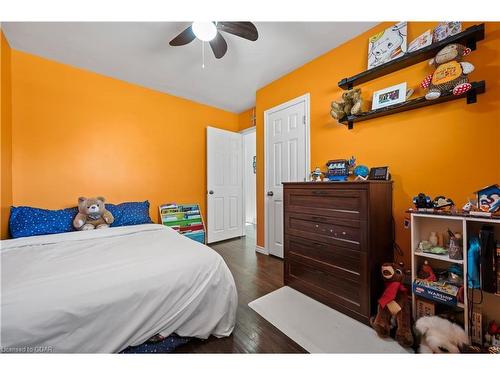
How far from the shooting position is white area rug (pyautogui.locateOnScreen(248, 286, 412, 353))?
1.31 m

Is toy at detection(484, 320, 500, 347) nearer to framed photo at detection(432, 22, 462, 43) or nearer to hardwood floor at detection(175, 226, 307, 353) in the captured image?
hardwood floor at detection(175, 226, 307, 353)

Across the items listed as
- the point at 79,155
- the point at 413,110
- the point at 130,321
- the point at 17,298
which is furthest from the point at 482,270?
the point at 79,155

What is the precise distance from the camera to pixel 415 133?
1.66m

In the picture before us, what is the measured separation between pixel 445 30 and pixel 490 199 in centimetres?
125

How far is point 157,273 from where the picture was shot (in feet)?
3.88

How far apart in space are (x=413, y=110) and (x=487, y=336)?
1.63 metres

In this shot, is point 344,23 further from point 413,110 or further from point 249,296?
point 249,296

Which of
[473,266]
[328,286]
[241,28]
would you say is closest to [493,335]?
[473,266]

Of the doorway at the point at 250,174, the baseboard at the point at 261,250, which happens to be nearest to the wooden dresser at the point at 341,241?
the baseboard at the point at 261,250

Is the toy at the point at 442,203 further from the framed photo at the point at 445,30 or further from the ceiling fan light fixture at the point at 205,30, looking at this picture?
the ceiling fan light fixture at the point at 205,30

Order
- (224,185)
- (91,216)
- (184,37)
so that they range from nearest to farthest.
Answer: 1. (184,37)
2. (91,216)
3. (224,185)

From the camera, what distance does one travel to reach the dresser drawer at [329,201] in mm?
1536

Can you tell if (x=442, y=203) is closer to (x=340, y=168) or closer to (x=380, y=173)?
(x=380, y=173)

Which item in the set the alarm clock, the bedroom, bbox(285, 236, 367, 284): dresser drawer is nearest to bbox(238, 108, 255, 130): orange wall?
the bedroom
